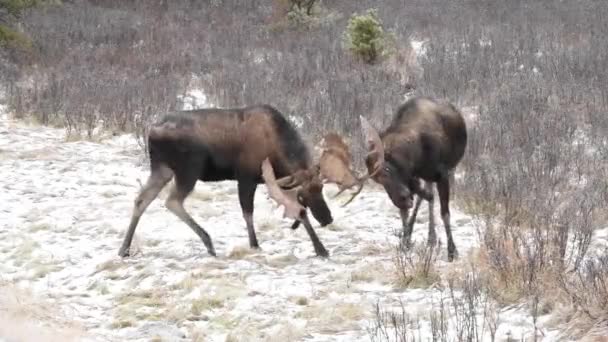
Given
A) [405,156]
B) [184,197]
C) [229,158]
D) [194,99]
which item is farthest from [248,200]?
[194,99]

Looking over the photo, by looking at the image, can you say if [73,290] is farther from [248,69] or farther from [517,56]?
[517,56]

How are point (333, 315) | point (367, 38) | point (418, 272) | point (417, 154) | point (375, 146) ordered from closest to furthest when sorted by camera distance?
point (333, 315), point (418, 272), point (375, 146), point (417, 154), point (367, 38)

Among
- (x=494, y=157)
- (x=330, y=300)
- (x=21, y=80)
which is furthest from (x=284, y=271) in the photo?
(x=21, y=80)

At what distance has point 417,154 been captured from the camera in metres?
6.86

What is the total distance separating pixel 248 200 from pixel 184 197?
0.56m

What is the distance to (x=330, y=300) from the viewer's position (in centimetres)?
561

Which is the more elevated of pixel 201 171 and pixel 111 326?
pixel 201 171

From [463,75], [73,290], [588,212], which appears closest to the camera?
[73,290]

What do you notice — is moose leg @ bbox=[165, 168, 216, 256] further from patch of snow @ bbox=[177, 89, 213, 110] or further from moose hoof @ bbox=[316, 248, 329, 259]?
patch of snow @ bbox=[177, 89, 213, 110]

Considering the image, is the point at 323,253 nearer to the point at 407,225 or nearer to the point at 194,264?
the point at 407,225

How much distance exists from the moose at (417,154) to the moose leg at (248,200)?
Answer: 3.61 ft

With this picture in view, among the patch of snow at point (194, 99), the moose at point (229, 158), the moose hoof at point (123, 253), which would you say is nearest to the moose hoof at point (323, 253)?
the moose at point (229, 158)

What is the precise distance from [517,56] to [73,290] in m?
11.1

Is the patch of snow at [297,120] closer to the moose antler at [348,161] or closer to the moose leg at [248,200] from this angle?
the moose leg at [248,200]
